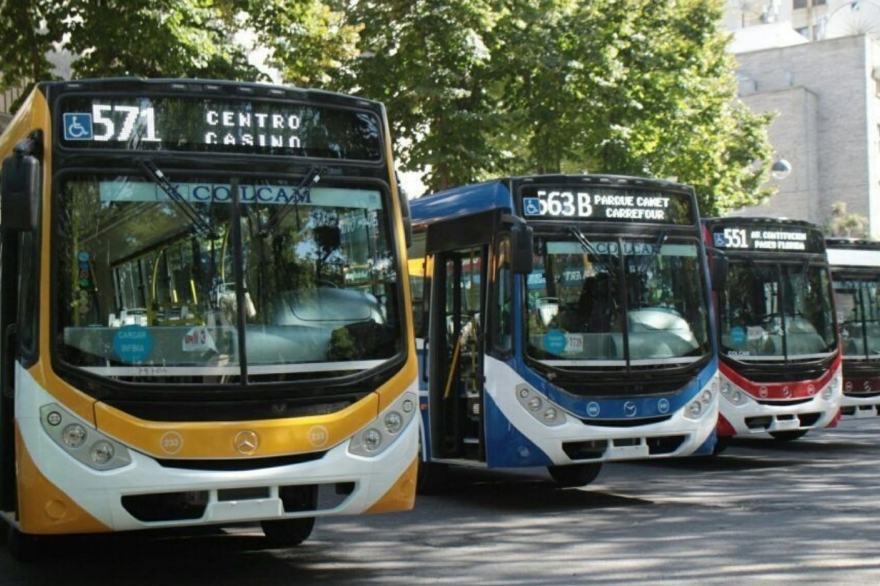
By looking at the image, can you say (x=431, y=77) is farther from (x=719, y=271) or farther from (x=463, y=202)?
(x=463, y=202)

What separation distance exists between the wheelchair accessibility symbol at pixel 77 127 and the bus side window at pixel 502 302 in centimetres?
462

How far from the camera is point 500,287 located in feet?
38.1

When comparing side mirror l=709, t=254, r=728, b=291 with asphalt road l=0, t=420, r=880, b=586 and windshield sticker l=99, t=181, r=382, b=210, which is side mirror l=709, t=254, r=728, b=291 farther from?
windshield sticker l=99, t=181, r=382, b=210

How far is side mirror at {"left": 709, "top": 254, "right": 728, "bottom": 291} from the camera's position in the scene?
541 inches

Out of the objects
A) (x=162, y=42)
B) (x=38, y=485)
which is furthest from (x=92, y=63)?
(x=38, y=485)

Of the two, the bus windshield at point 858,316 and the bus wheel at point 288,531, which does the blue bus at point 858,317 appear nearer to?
the bus windshield at point 858,316

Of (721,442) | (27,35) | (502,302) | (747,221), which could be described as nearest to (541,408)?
(502,302)

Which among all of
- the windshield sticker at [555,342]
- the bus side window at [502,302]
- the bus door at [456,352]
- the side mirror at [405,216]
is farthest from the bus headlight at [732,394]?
the side mirror at [405,216]

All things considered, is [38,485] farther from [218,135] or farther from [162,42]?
[162,42]

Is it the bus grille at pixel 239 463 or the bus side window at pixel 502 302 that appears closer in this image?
the bus grille at pixel 239 463

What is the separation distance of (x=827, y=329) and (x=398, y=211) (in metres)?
8.44

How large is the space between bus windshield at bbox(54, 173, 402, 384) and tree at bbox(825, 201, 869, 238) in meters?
56.8

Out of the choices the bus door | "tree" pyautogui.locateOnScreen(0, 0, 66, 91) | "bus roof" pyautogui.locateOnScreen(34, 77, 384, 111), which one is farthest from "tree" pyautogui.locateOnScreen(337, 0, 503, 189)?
"bus roof" pyautogui.locateOnScreen(34, 77, 384, 111)

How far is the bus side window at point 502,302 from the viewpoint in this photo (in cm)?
1147
